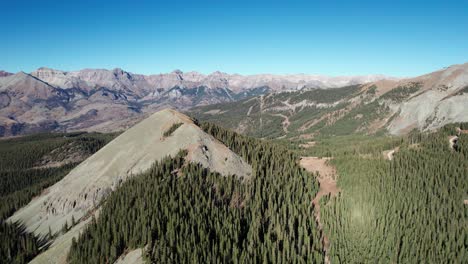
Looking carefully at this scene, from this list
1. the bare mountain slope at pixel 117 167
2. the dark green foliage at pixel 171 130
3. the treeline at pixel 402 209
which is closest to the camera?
the treeline at pixel 402 209

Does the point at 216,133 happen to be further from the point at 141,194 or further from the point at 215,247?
the point at 215,247

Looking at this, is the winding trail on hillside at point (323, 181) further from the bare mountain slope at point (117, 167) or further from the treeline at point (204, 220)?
the bare mountain slope at point (117, 167)

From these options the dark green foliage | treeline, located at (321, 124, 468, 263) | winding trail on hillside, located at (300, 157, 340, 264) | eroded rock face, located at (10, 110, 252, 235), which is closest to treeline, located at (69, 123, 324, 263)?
winding trail on hillside, located at (300, 157, 340, 264)

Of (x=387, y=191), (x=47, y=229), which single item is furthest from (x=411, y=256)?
(x=47, y=229)

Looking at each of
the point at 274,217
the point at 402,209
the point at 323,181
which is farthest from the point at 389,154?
the point at 274,217

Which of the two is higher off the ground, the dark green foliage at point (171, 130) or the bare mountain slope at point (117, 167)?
the dark green foliage at point (171, 130)

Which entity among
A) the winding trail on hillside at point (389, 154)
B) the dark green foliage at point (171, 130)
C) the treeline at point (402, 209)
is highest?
the dark green foliage at point (171, 130)

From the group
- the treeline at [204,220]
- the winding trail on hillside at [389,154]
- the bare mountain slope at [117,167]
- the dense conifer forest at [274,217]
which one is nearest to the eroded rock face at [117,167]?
the bare mountain slope at [117,167]
